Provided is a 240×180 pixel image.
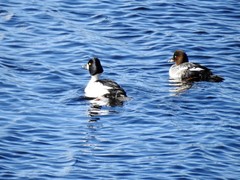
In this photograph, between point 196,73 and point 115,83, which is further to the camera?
point 196,73

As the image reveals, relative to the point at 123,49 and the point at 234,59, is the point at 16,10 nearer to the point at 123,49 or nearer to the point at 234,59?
the point at 123,49

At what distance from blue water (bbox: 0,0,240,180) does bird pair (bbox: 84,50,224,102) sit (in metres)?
0.32

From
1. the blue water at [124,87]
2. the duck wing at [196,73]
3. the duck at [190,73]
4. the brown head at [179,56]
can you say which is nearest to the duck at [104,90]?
the blue water at [124,87]

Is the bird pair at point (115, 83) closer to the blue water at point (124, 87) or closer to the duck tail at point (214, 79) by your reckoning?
the duck tail at point (214, 79)

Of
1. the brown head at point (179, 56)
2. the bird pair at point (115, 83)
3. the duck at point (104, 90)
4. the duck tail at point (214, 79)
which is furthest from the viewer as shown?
the brown head at point (179, 56)

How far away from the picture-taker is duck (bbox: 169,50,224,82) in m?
24.0

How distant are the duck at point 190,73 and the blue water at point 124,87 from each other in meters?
0.35

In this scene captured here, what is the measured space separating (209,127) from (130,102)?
8.19 feet

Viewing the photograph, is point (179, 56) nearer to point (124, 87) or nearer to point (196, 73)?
point (196, 73)

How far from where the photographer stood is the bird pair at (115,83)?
2225cm

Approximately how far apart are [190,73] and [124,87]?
2027mm

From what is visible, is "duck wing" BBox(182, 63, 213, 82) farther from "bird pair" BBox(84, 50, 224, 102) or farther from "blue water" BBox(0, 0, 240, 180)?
"blue water" BBox(0, 0, 240, 180)

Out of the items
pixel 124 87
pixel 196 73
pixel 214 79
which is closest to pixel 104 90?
pixel 124 87

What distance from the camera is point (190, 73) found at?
2436 cm
